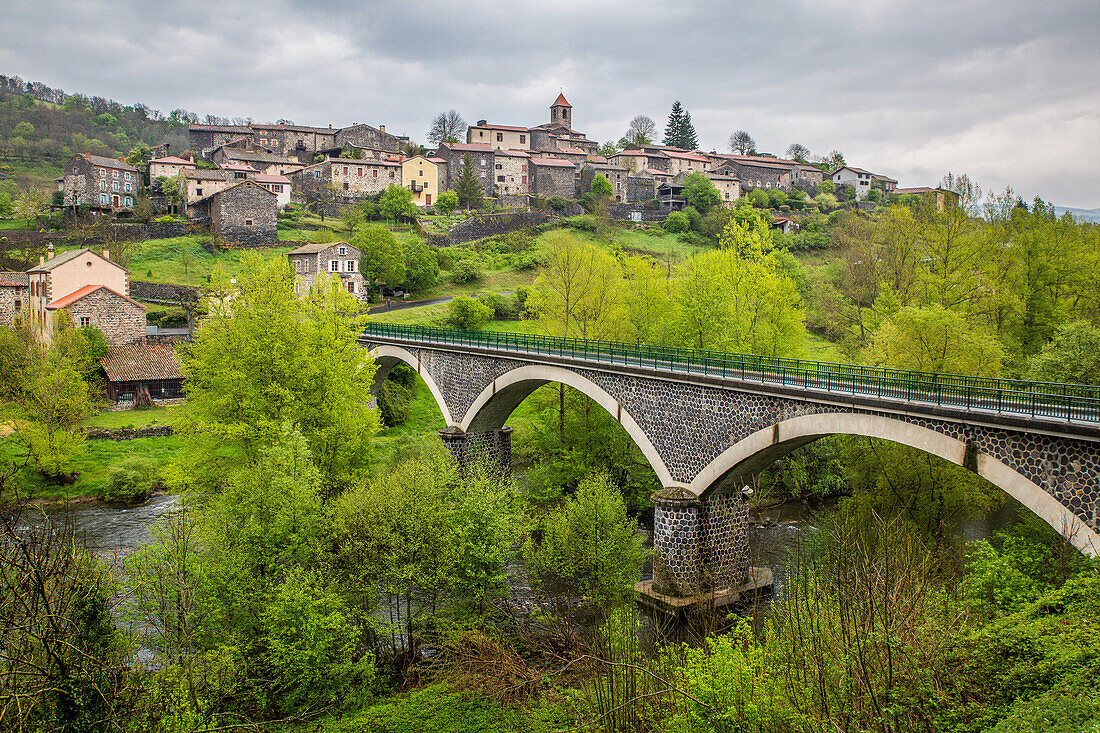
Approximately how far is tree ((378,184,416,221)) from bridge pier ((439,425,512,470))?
1839 inches

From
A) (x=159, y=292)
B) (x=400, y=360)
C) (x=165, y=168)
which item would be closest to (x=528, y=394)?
(x=400, y=360)

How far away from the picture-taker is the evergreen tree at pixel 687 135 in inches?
4872

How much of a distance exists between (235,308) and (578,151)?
79.7m

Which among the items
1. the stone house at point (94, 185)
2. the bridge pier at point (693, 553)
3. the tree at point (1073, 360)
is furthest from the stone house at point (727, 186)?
the bridge pier at point (693, 553)

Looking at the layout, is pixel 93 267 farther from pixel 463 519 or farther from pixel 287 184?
pixel 463 519

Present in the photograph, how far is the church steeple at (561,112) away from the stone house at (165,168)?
50811 millimetres

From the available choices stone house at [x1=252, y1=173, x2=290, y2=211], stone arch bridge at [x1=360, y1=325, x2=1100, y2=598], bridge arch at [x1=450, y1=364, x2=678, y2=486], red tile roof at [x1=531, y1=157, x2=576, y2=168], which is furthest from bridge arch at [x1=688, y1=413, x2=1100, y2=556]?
red tile roof at [x1=531, y1=157, x2=576, y2=168]

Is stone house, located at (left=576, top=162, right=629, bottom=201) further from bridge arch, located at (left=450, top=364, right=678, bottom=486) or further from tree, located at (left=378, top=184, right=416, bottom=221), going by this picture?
bridge arch, located at (left=450, top=364, right=678, bottom=486)

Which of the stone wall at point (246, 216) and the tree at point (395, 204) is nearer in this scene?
the stone wall at point (246, 216)

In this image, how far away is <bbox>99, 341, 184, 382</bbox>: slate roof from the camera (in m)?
43.1

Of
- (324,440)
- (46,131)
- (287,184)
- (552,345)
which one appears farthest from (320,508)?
(46,131)

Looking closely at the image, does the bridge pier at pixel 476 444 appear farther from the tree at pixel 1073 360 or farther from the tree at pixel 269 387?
the tree at pixel 1073 360

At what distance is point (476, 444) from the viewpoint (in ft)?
110

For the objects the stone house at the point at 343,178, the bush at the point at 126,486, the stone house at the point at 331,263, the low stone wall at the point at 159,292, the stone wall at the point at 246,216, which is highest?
the stone house at the point at 343,178
